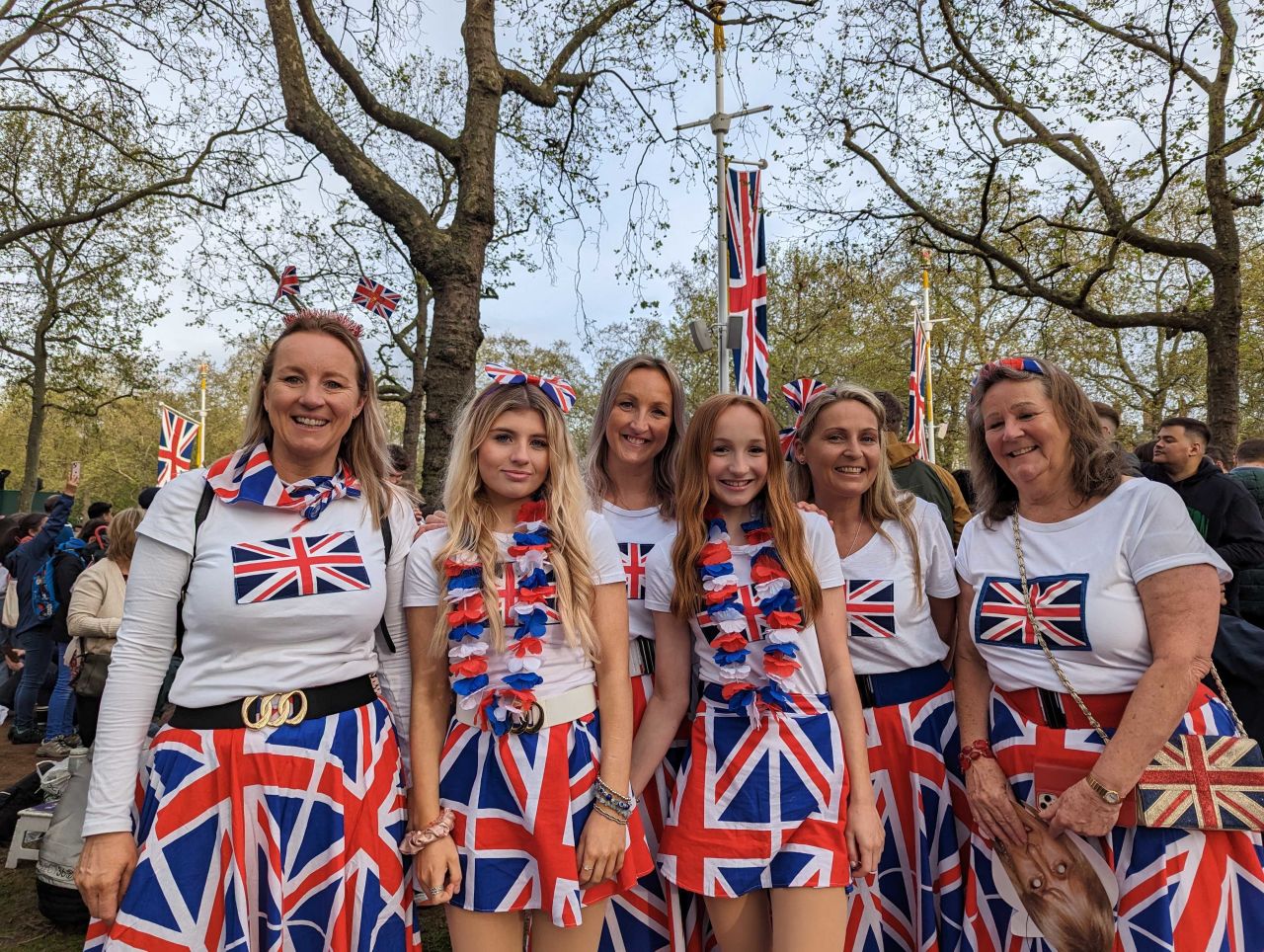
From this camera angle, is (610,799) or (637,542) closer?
(610,799)

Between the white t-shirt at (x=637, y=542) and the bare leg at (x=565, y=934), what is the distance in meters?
0.88

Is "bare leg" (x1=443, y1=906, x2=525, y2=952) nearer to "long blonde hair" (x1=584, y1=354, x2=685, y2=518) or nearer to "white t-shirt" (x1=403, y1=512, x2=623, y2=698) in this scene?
"white t-shirt" (x1=403, y1=512, x2=623, y2=698)

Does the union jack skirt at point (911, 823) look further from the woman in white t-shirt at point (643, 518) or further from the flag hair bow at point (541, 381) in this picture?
the flag hair bow at point (541, 381)

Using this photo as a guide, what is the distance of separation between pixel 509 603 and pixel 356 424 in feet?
2.49

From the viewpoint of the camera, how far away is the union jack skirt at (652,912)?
246cm

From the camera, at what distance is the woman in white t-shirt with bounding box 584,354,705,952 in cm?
248

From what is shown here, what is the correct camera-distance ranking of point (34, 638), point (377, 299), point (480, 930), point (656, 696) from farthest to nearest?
point (34, 638) < point (377, 299) < point (656, 696) < point (480, 930)

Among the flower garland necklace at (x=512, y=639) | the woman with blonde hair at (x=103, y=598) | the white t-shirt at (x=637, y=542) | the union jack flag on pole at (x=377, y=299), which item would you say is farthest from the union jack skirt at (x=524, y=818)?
the woman with blonde hair at (x=103, y=598)

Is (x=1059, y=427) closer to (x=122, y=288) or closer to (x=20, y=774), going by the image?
(x=20, y=774)

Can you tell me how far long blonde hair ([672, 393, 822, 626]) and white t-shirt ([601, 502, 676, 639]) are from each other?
180 mm

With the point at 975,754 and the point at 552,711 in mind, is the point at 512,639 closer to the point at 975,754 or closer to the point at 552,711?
the point at 552,711

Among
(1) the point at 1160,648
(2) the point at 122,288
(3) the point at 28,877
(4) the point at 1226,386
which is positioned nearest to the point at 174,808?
(1) the point at 1160,648

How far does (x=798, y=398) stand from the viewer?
3240mm

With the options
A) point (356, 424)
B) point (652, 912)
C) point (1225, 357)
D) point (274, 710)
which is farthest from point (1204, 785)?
point (1225, 357)
